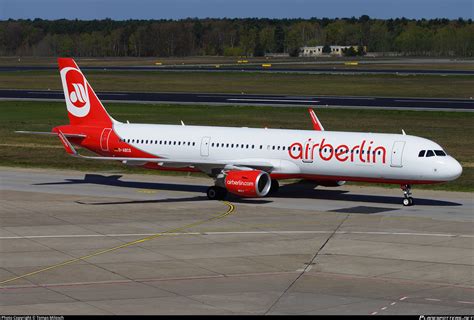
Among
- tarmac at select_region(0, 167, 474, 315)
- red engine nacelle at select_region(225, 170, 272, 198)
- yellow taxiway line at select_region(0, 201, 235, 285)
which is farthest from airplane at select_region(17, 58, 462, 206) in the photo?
yellow taxiway line at select_region(0, 201, 235, 285)

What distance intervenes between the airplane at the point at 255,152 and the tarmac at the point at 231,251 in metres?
1.51

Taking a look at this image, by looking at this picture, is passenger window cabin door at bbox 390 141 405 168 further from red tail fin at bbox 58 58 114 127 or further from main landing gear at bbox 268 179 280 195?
red tail fin at bbox 58 58 114 127

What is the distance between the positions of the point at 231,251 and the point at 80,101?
2263 cm

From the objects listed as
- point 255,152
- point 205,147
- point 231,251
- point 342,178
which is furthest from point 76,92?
point 231,251

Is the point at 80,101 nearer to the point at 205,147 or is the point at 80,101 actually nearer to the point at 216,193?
the point at 205,147

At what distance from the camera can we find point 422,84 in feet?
458

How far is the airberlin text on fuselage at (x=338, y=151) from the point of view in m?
48.5

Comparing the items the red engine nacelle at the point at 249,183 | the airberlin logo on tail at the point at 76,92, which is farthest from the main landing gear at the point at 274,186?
the airberlin logo on tail at the point at 76,92

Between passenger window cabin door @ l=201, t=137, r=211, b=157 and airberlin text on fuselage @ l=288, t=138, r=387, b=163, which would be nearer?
airberlin text on fuselage @ l=288, t=138, r=387, b=163

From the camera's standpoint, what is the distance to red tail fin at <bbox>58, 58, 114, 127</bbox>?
5650cm

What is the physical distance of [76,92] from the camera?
188 ft

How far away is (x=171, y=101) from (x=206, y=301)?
3317 inches

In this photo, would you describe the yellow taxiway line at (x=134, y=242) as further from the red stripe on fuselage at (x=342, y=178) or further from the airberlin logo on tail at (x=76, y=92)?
the airberlin logo on tail at (x=76, y=92)

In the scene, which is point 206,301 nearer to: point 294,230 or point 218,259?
point 218,259
